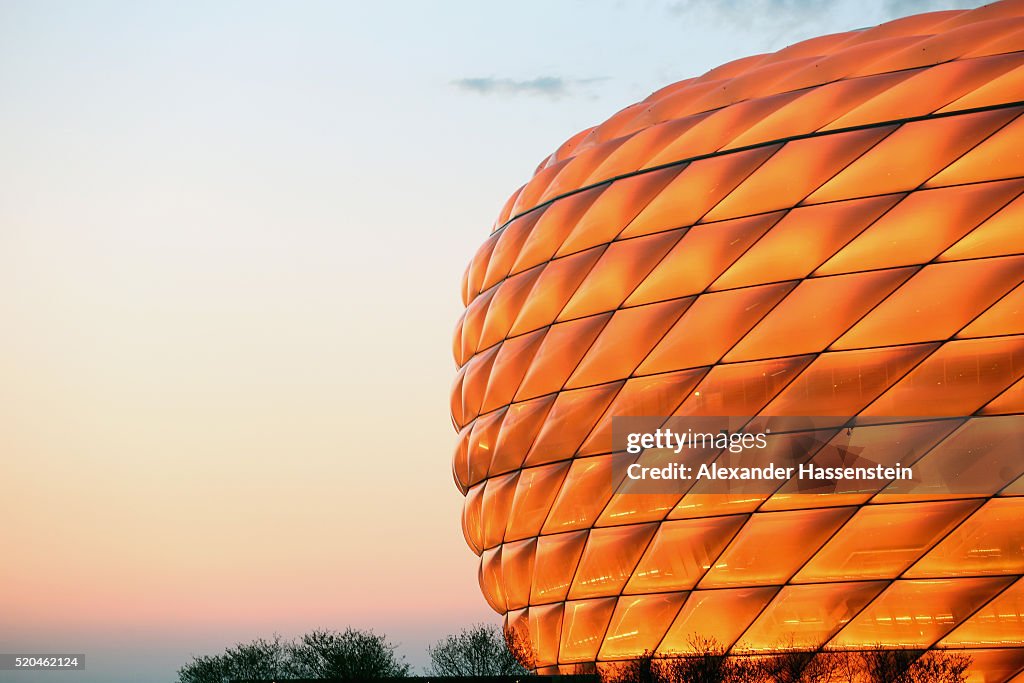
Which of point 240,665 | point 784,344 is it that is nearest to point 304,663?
point 240,665

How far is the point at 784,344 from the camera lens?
25562 mm

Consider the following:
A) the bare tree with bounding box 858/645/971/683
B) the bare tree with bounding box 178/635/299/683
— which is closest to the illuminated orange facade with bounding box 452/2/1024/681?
the bare tree with bounding box 858/645/971/683

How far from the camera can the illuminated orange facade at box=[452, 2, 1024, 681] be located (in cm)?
2367

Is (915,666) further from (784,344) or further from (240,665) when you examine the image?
(240,665)

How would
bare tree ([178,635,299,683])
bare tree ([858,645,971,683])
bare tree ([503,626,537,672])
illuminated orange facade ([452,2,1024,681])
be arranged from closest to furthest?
bare tree ([858,645,971,683]) → illuminated orange facade ([452,2,1024,681]) → bare tree ([503,626,537,672]) → bare tree ([178,635,299,683])

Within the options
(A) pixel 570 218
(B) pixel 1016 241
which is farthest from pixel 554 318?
(B) pixel 1016 241

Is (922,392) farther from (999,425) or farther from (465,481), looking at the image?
→ (465,481)

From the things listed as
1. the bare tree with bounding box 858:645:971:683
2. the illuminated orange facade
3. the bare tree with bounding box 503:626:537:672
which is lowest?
the bare tree with bounding box 858:645:971:683

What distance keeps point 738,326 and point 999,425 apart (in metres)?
5.49

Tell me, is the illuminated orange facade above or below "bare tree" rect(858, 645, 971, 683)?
above

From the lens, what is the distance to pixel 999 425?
23391 millimetres

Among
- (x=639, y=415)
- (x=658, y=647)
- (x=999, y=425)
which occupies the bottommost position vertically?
(x=658, y=647)

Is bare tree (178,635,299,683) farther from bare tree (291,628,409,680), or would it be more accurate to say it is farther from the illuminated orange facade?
the illuminated orange facade

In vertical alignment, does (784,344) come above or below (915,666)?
above
